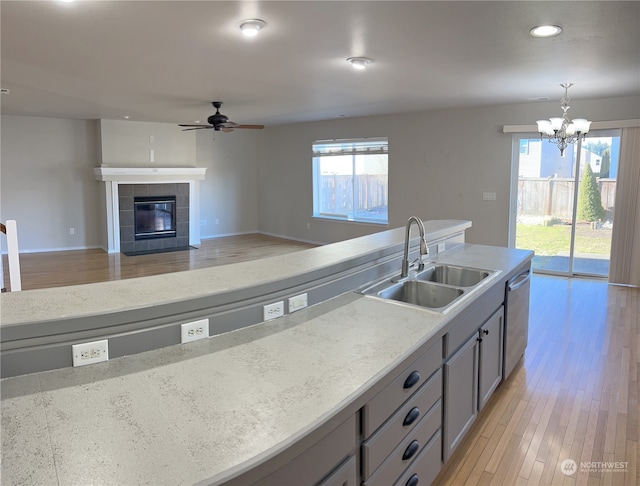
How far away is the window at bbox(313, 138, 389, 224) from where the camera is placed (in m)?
8.05

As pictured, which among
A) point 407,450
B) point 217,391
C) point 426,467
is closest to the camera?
point 217,391

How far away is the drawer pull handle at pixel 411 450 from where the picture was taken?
5.63ft

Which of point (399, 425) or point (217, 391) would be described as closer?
point (217, 391)

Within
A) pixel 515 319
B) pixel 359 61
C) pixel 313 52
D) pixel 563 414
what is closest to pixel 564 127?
pixel 359 61

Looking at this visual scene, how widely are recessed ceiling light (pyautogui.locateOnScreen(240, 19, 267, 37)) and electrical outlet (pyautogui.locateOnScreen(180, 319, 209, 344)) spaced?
196cm

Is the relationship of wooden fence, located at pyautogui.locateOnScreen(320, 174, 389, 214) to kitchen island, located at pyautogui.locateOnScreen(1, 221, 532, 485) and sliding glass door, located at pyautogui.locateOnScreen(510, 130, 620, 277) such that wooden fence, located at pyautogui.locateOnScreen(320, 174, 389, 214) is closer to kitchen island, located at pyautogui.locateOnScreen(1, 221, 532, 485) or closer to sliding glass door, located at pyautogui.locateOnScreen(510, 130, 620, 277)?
sliding glass door, located at pyautogui.locateOnScreen(510, 130, 620, 277)

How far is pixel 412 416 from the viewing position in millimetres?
1729

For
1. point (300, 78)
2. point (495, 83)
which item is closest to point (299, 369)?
point (300, 78)

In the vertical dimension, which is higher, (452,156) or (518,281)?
(452,156)

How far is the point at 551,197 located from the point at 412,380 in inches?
218

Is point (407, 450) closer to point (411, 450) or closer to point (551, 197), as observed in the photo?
point (411, 450)

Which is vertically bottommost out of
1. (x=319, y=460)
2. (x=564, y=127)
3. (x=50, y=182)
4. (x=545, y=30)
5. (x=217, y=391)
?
(x=319, y=460)

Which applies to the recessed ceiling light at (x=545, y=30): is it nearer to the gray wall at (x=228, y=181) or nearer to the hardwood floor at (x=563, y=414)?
the hardwood floor at (x=563, y=414)

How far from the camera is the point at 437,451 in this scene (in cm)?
201
